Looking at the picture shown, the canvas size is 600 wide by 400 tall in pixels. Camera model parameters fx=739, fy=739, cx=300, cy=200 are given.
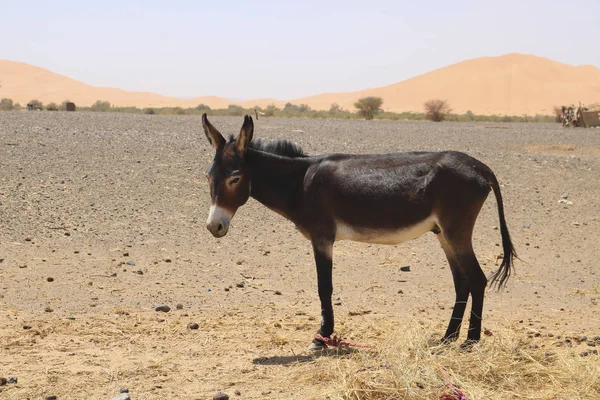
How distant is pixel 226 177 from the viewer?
6500mm

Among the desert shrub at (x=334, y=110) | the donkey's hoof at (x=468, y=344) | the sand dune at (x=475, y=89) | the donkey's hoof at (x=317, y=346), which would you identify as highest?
the sand dune at (x=475, y=89)

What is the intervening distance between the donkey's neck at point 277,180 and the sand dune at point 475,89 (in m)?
90.6

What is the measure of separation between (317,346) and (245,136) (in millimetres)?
2022

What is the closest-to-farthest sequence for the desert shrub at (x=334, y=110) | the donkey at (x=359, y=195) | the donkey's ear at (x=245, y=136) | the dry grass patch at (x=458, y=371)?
the dry grass patch at (x=458, y=371) → the donkey's ear at (x=245, y=136) → the donkey at (x=359, y=195) → the desert shrub at (x=334, y=110)

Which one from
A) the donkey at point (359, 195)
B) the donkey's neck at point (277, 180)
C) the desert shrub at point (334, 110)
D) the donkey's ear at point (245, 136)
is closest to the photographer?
the donkey's ear at point (245, 136)

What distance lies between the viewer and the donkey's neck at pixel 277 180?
270 inches

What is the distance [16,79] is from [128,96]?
24287 millimetres

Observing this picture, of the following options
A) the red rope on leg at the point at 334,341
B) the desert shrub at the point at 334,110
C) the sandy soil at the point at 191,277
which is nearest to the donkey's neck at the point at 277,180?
the red rope on leg at the point at 334,341

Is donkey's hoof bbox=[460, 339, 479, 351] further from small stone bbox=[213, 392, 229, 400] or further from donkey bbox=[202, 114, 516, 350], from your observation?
small stone bbox=[213, 392, 229, 400]

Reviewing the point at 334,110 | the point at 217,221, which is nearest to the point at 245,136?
the point at 217,221

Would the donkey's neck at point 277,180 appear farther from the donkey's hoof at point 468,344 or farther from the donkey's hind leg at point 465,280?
the donkey's hoof at point 468,344

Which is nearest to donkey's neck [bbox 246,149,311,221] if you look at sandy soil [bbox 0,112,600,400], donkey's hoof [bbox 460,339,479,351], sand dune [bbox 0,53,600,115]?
sandy soil [bbox 0,112,600,400]

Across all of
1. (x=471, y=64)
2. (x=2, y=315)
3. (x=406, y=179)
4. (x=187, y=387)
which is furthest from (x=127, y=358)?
(x=471, y=64)

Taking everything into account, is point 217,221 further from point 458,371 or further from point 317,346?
point 458,371
